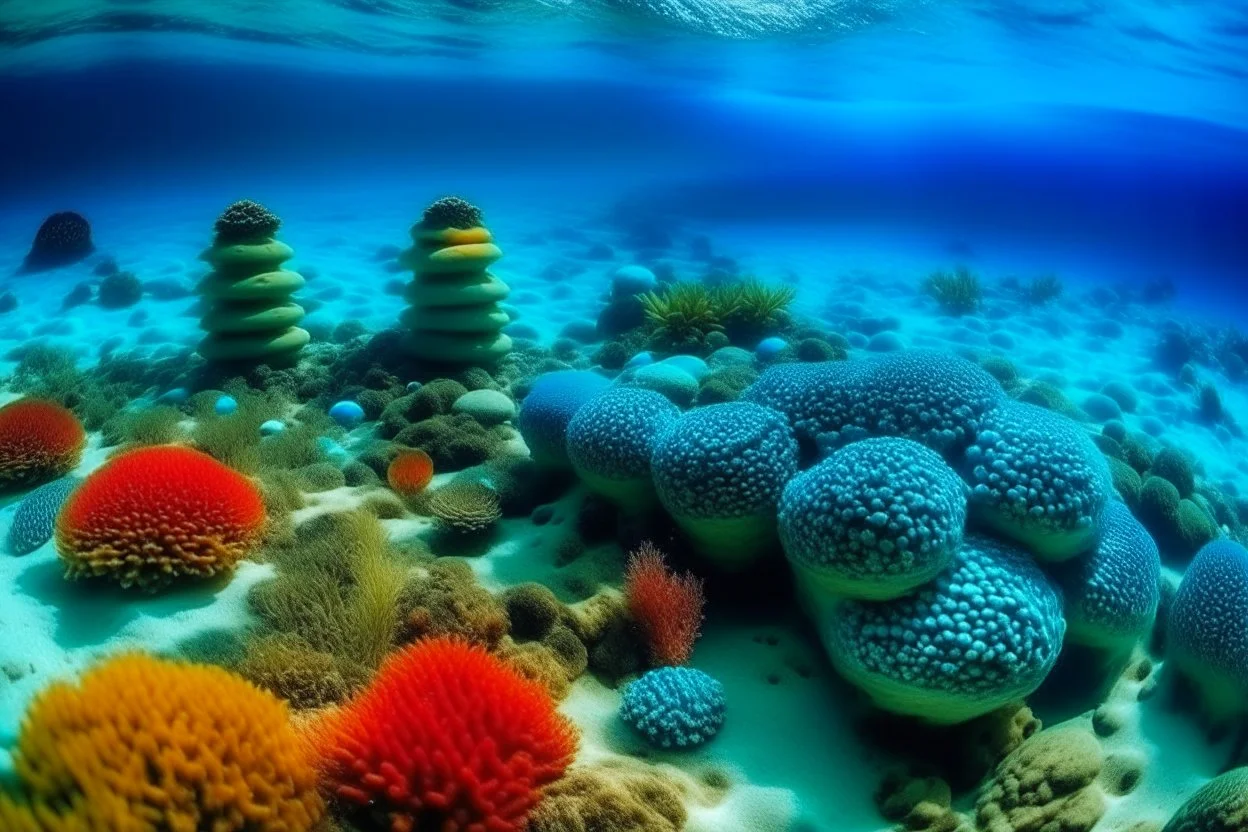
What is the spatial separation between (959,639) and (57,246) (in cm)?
2152

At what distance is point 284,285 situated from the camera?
331 inches

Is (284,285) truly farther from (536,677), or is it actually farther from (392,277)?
(392,277)

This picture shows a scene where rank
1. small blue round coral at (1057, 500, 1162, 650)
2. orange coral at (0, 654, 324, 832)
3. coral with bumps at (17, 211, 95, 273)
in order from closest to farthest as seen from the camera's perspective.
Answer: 1. orange coral at (0, 654, 324, 832)
2. small blue round coral at (1057, 500, 1162, 650)
3. coral with bumps at (17, 211, 95, 273)

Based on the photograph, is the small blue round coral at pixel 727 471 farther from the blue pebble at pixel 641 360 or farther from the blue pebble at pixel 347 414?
the blue pebble at pixel 347 414

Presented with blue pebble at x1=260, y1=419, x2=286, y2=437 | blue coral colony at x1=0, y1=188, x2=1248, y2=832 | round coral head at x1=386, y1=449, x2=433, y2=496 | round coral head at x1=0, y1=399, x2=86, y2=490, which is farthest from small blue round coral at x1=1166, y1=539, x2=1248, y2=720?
round coral head at x1=0, y1=399, x2=86, y2=490

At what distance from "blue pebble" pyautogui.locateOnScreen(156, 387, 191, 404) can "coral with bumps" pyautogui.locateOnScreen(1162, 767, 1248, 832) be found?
875 cm

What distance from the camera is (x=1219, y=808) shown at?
→ 2.82 metres

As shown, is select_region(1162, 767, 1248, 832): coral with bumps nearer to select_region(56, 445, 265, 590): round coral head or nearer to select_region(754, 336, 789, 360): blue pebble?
select_region(56, 445, 265, 590): round coral head

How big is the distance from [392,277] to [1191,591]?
15218mm

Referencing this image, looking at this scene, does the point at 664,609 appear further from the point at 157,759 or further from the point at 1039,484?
the point at 157,759

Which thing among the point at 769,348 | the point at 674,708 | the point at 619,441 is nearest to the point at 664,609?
the point at 674,708

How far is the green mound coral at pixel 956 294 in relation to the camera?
2025 centimetres

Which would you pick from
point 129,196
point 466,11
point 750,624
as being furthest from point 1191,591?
point 129,196

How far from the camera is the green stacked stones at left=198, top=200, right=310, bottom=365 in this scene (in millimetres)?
8172
